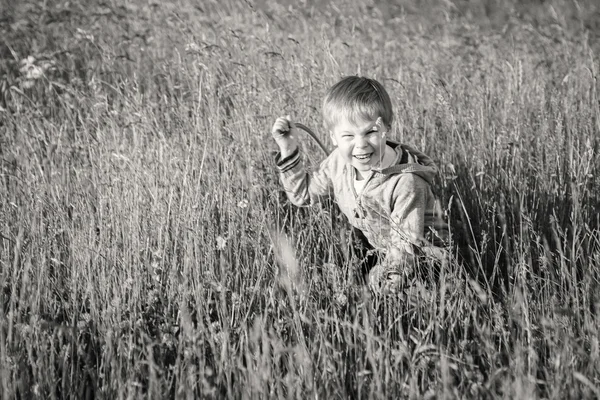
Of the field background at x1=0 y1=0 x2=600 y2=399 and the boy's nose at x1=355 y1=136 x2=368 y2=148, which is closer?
the field background at x1=0 y1=0 x2=600 y2=399

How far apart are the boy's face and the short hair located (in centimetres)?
3

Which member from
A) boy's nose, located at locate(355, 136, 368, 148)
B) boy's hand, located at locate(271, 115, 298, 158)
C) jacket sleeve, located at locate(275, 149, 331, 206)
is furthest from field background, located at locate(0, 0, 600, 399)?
boy's nose, located at locate(355, 136, 368, 148)

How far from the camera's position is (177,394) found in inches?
73.8

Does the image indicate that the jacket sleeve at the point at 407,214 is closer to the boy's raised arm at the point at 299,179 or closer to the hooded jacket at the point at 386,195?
the hooded jacket at the point at 386,195

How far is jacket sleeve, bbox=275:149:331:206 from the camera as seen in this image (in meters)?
2.97

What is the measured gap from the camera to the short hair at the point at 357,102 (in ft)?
8.51

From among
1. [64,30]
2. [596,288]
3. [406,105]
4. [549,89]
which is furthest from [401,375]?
[64,30]

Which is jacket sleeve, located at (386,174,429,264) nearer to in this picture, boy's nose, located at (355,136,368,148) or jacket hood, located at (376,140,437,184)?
jacket hood, located at (376,140,437,184)

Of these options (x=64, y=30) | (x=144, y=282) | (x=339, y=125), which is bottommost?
(x=144, y=282)

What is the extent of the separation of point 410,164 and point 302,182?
565mm

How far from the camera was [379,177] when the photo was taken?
106 inches

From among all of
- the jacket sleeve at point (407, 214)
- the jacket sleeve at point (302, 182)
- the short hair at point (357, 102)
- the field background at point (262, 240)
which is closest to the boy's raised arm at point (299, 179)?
the jacket sleeve at point (302, 182)

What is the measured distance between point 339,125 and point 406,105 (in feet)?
4.42

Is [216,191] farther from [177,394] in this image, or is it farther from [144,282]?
[177,394]
